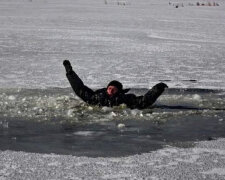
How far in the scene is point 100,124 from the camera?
8508 mm

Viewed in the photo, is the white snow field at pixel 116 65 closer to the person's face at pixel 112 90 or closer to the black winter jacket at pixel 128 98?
the black winter jacket at pixel 128 98

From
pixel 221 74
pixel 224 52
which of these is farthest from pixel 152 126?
pixel 224 52

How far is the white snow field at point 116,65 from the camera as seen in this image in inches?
242

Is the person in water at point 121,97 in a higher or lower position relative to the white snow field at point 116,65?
higher

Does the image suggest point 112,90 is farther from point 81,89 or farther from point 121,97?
point 81,89

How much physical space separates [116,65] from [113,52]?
3883mm

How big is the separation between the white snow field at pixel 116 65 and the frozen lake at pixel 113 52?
2 centimetres

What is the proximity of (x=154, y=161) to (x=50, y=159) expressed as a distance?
3.90 ft

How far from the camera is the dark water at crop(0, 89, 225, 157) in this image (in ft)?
23.6

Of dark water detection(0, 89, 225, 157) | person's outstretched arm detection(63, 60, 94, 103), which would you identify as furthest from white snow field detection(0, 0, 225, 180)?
person's outstretched arm detection(63, 60, 94, 103)

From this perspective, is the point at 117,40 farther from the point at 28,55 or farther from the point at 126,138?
the point at 126,138

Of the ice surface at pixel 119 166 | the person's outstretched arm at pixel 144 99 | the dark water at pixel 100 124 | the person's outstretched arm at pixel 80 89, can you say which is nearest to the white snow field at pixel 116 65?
the ice surface at pixel 119 166

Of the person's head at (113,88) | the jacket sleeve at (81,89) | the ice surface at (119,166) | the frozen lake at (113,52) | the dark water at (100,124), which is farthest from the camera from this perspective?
the frozen lake at (113,52)

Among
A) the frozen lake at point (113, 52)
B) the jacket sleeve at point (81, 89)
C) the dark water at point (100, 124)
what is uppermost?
the jacket sleeve at point (81, 89)
